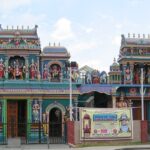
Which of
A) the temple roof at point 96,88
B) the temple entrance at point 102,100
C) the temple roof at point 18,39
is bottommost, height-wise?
the temple entrance at point 102,100

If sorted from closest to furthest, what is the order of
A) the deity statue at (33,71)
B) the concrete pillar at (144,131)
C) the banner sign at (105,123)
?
the banner sign at (105,123)
the concrete pillar at (144,131)
the deity statue at (33,71)

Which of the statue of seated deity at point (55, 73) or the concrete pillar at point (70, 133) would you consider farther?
the statue of seated deity at point (55, 73)

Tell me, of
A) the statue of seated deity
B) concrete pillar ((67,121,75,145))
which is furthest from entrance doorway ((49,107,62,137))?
concrete pillar ((67,121,75,145))

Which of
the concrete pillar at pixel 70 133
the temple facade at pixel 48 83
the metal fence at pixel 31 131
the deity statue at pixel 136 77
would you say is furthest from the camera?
the deity statue at pixel 136 77

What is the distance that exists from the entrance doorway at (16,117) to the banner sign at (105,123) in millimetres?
7768

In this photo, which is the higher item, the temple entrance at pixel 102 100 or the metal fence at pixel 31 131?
the temple entrance at pixel 102 100

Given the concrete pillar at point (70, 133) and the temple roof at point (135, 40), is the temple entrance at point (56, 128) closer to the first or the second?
the concrete pillar at point (70, 133)

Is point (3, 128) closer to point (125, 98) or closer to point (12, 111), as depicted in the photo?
point (12, 111)

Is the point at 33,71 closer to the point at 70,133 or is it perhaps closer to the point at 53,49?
the point at 53,49

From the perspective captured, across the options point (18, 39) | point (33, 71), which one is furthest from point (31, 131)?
point (18, 39)

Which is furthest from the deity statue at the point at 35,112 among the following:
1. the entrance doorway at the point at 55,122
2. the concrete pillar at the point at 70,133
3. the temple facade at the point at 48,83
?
the concrete pillar at the point at 70,133

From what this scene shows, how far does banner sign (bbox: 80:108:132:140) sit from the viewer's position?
31888 mm

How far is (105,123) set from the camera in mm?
32469

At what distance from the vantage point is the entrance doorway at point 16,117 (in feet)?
127
